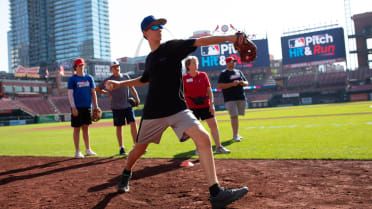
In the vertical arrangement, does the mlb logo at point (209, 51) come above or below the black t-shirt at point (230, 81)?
above

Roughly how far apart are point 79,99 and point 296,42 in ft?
203

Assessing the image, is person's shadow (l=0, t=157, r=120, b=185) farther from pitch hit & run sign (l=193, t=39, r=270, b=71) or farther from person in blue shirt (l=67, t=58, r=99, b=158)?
pitch hit & run sign (l=193, t=39, r=270, b=71)

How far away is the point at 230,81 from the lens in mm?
8812

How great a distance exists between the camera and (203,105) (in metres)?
7.20

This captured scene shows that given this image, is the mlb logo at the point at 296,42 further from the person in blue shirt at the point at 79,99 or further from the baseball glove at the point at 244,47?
the baseball glove at the point at 244,47

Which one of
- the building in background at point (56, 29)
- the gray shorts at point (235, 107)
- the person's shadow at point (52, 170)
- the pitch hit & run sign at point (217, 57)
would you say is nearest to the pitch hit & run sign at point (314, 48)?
the pitch hit & run sign at point (217, 57)

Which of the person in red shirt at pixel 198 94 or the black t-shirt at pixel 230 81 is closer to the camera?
the person in red shirt at pixel 198 94

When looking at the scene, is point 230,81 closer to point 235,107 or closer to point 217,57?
point 235,107

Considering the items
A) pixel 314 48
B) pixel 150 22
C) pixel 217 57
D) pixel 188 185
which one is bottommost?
pixel 188 185

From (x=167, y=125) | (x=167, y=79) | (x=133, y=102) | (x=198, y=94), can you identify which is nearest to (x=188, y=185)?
(x=167, y=125)

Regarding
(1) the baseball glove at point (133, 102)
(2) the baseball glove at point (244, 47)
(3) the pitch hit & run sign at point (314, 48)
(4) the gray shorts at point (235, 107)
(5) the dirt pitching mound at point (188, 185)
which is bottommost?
(5) the dirt pitching mound at point (188, 185)

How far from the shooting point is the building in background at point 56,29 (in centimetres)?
14100

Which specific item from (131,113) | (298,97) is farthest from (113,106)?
(298,97)

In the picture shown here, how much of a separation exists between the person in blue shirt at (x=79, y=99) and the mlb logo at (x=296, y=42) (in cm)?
6142
